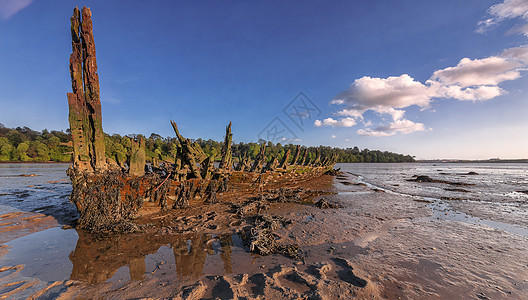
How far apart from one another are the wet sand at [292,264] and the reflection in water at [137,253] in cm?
2

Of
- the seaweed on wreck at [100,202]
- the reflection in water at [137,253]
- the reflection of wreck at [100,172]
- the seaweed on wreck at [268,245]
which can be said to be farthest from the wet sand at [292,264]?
the reflection of wreck at [100,172]

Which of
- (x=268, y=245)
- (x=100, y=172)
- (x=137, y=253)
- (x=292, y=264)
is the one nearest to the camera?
(x=292, y=264)

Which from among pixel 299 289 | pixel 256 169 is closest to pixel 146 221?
pixel 299 289

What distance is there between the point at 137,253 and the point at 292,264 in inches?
143

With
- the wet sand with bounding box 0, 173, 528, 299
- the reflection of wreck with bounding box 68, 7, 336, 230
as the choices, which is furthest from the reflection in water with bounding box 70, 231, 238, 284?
the reflection of wreck with bounding box 68, 7, 336, 230

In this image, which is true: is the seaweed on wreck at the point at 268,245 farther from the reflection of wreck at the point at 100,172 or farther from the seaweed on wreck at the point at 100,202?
the reflection of wreck at the point at 100,172

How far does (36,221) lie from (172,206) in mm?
4520

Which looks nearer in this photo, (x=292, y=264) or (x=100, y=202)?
(x=292, y=264)

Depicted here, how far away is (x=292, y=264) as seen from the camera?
4.09 m

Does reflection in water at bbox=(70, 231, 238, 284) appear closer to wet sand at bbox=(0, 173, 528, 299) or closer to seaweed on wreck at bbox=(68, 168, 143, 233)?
wet sand at bbox=(0, 173, 528, 299)

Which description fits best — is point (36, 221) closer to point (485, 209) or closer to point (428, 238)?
point (428, 238)

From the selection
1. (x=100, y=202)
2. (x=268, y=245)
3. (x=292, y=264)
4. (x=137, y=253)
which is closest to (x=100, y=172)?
(x=100, y=202)

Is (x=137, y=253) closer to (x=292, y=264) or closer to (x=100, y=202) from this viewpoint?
(x=100, y=202)

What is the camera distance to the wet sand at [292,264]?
126 inches
